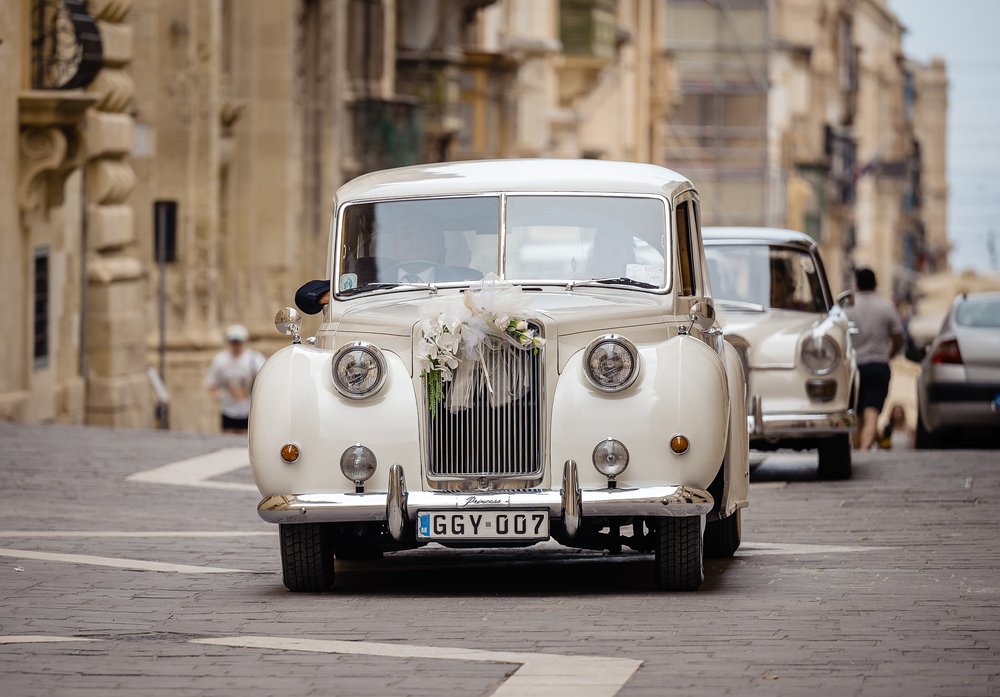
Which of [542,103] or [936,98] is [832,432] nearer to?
[542,103]

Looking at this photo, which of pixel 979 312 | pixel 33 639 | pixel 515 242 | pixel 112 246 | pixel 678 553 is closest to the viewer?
pixel 33 639

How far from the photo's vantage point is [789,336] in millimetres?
17000

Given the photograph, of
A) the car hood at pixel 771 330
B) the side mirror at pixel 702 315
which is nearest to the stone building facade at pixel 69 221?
the car hood at pixel 771 330

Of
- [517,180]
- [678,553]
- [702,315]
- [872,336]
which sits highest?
[517,180]

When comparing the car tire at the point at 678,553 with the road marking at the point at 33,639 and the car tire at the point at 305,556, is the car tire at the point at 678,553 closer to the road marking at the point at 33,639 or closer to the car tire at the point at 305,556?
the car tire at the point at 305,556

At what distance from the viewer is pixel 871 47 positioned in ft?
386

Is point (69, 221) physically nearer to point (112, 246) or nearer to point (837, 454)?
point (112, 246)

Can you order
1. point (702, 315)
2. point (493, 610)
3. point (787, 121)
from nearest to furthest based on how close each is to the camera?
point (493, 610), point (702, 315), point (787, 121)

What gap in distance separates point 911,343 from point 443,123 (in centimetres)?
1733

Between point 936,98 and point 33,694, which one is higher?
point 936,98

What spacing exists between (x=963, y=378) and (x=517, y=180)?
9.58 metres

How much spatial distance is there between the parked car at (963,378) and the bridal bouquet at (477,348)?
34.6 ft

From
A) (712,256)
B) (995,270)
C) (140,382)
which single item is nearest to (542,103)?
(140,382)

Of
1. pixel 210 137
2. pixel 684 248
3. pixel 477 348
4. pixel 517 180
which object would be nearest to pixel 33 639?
pixel 477 348
